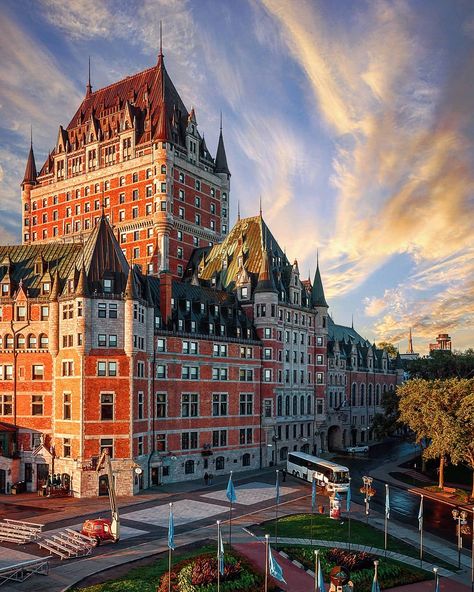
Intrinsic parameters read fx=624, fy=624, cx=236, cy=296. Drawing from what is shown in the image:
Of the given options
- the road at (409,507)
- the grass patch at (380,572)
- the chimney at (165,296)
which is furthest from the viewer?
the chimney at (165,296)

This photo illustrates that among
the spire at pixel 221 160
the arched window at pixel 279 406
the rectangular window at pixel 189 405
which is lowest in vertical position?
the arched window at pixel 279 406

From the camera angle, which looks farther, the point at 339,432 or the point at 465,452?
the point at 339,432

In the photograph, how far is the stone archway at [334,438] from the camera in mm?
106537

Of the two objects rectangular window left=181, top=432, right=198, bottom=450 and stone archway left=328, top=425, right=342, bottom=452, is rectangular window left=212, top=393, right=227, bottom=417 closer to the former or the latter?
rectangular window left=181, top=432, right=198, bottom=450

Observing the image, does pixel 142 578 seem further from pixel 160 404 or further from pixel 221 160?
pixel 221 160

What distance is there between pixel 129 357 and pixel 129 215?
50863 mm

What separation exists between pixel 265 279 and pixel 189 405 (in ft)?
70.2

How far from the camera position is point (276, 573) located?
30.8m

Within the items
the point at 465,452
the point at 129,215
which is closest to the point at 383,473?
the point at 465,452

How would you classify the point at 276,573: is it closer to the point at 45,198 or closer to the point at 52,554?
the point at 52,554

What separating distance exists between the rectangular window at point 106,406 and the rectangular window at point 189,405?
11161mm

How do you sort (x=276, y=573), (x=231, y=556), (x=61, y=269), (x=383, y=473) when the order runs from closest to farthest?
(x=276, y=573) → (x=231, y=556) → (x=61, y=269) → (x=383, y=473)

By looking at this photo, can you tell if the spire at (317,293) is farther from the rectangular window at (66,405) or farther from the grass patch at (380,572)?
the grass patch at (380,572)

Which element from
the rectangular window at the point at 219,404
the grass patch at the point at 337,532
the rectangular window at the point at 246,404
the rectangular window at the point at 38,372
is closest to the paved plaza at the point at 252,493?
the grass patch at the point at 337,532
